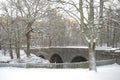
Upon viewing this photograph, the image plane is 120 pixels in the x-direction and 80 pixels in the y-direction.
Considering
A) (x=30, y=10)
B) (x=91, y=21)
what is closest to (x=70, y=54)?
(x=30, y=10)

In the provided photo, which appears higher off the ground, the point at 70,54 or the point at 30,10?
the point at 30,10

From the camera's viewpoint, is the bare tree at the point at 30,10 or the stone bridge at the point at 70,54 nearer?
the bare tree at the point at 30,10

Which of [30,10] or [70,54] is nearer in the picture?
[30,10]

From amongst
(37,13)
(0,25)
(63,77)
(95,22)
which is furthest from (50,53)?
(63,77)

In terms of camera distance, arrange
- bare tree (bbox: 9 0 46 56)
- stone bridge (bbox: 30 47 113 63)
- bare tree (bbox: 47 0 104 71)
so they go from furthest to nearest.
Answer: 1. stone bridge (bbox: 30 47 113 63)
2. bare tree (bbox: 9 0 46 56)
3. bare tree (bbox: 47 0 104 71)

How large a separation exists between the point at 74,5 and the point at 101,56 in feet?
37.4

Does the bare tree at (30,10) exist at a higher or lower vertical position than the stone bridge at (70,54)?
higher

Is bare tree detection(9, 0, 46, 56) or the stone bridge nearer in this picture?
bare tree detection(9, 0, 46, 56)

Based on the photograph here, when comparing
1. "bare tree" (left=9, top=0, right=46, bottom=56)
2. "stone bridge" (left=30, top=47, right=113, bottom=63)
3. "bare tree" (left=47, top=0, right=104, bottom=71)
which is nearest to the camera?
"bare tree" (left=47, top=0, right=104, bottom=71)

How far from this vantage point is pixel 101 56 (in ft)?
82.0

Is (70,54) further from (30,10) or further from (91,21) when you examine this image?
(91,21)

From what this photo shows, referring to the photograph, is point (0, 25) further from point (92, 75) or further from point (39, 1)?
point (92, 75)

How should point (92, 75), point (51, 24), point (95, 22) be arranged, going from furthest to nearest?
point (51, 24) < point (95, 22) < point (92, 75)

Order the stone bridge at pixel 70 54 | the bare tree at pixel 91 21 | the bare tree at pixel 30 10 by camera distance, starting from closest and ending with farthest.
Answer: the bare tree at pixel 91 21
the bare tree at pixel 30 10
the stone bridge at pixel 70 54
